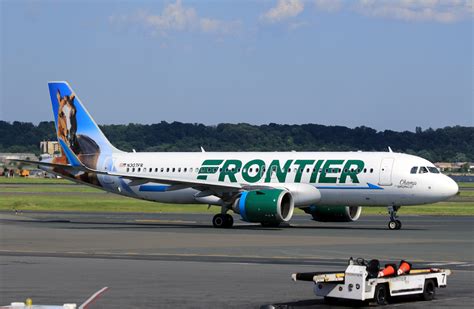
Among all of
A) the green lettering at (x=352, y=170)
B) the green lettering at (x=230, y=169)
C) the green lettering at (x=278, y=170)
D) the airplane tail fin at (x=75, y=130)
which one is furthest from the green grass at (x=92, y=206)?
the green lettering at (x=352, y=170)

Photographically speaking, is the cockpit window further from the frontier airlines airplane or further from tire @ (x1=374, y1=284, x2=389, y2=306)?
tire @ (x1=374, y1=284, x2=389, y2=306)

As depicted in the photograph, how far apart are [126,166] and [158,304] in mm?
36967

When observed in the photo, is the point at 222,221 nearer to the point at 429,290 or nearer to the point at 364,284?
the point at 429,290

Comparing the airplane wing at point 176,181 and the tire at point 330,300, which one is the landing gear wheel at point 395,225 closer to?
the airplane wing at point 176,181

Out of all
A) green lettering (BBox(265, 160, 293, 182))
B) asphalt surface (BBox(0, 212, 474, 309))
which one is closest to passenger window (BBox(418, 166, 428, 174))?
asphalt surface (BBox(0, 212, 474, 309))

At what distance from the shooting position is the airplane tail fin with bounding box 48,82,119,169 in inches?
A: 2283

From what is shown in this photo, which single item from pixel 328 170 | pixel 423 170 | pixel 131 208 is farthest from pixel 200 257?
pixel 131 208

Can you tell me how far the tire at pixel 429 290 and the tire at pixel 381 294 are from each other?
3.67 ft

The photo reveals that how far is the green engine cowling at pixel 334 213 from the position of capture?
52844 mm

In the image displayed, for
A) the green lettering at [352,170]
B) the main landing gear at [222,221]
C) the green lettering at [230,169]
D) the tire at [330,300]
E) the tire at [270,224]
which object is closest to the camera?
the tire at [330,300]

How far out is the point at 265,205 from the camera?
47.3 metres

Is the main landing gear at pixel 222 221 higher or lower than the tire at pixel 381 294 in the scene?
lower

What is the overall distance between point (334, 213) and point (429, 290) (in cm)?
3127

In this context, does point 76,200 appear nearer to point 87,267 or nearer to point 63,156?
point 63,156
